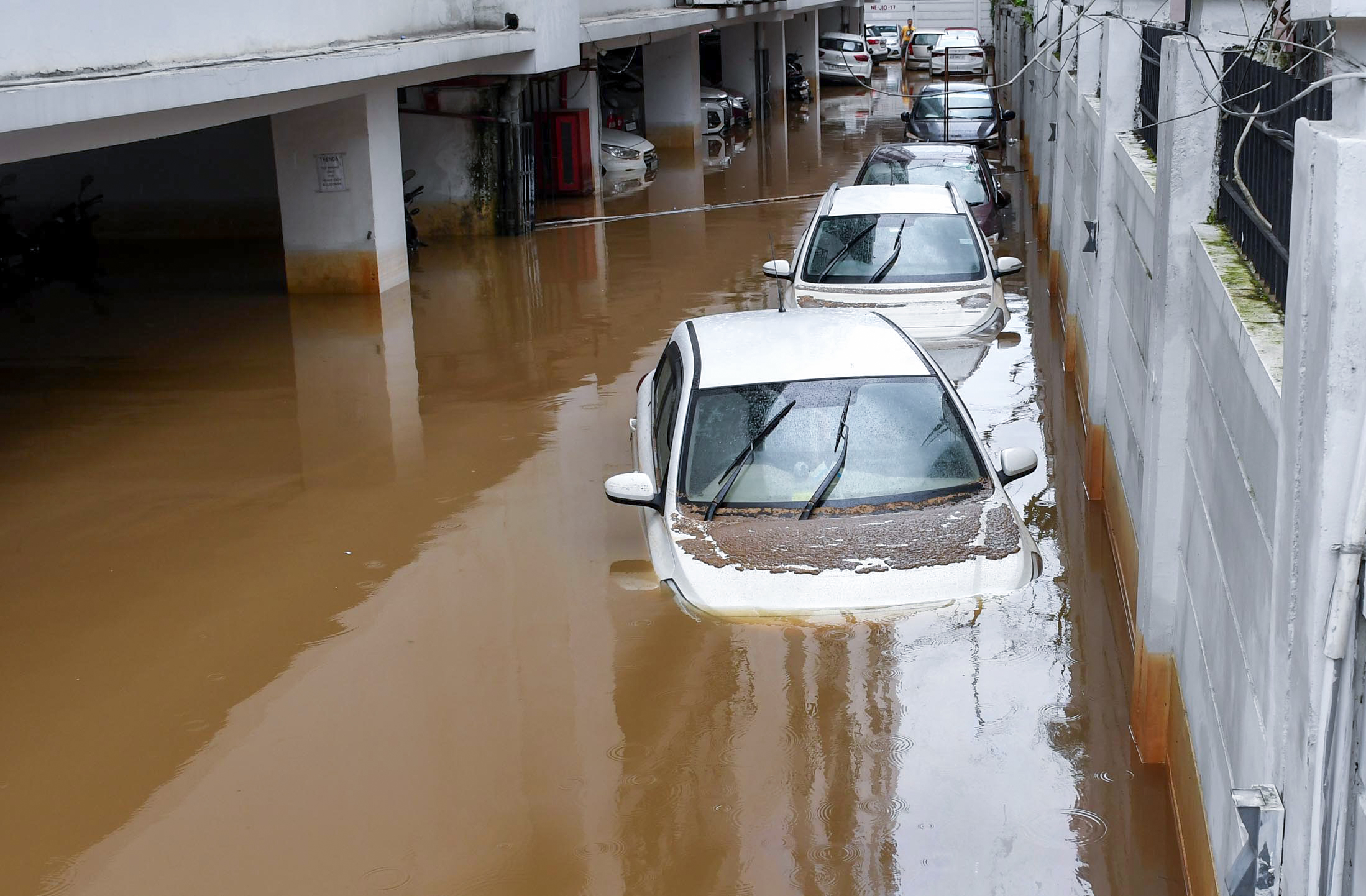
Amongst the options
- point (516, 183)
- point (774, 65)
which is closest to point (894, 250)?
point (516, 183)

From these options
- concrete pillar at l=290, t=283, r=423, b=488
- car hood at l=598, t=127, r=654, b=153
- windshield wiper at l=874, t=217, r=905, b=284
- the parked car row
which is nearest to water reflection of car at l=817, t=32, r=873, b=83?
car hood at l=598, t=127, r=654, b=153

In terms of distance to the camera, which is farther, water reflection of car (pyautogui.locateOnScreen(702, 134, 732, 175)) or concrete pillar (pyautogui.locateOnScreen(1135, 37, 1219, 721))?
water reflection of car (pyautogui.locateOnScreen(702, 134, 732, 175))

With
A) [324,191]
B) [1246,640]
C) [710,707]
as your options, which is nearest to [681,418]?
[710,707]

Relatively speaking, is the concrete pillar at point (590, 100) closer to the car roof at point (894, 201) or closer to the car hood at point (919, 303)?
the car roof at point (894, 201)

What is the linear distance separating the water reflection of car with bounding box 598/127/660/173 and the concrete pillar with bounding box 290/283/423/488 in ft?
37.0

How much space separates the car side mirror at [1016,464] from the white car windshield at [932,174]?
33.9 feet

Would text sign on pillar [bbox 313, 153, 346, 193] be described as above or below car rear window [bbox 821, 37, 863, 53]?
below

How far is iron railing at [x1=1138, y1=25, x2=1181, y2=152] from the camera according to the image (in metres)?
7.86

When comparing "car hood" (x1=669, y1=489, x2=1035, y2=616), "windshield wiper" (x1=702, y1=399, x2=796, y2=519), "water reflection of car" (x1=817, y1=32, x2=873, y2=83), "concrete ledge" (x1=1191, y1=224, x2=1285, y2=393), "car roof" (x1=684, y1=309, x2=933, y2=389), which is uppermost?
"water reflection of car" (x1=817, y1=32, x2=873, y2=83)

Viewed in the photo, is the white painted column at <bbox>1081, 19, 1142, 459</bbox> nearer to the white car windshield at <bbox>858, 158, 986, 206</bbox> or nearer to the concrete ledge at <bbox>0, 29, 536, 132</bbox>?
the concrete ledge at <bbox>0, 29, 536, 132</bbox>

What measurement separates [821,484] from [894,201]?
254 inches

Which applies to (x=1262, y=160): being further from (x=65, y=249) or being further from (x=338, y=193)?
(x=65, y=249)

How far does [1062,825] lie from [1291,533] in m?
2.40

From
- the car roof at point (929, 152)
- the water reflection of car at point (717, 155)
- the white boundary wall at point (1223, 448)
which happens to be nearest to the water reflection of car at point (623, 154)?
the water reflection of car at point (717, 155)
